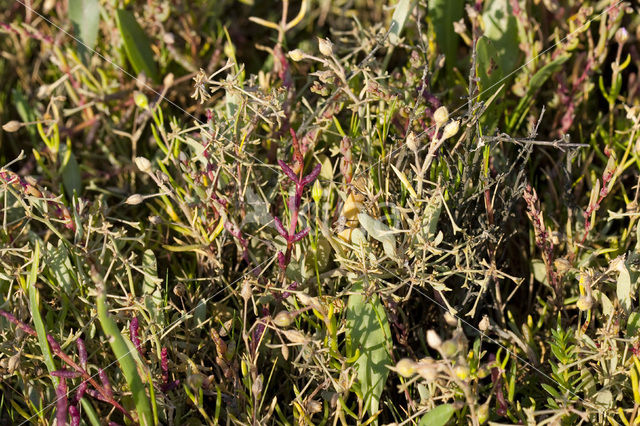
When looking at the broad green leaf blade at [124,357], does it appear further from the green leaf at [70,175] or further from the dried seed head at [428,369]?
the green leaf at [70,175]

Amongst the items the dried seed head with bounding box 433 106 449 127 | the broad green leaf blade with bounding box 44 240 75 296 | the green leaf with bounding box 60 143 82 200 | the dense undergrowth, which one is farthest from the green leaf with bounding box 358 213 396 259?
the green leaf with bounding box 60 143 82 200

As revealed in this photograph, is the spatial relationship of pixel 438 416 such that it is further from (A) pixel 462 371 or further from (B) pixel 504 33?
(B) pixel 504 33

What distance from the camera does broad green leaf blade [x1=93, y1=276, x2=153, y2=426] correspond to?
66cm

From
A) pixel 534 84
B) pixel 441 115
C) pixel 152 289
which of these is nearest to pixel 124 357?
pixel 152 289

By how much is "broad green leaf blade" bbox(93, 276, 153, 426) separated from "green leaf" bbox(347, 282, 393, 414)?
0.26 meters

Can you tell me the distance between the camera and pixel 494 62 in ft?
3.43

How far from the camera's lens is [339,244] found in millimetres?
883

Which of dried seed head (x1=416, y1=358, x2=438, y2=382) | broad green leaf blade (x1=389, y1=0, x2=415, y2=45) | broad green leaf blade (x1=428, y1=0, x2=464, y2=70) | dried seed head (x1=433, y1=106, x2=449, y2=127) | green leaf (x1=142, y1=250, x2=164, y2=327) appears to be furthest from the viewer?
broad green leaf blade (x1=428, y1=0, x2=464, y2=70)

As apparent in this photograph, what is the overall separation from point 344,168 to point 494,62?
0.33 m

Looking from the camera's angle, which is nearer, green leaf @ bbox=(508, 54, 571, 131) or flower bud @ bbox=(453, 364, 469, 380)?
flower bud @ bbox=(453, 364, 469, 380)

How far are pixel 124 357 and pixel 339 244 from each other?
32 centimetres

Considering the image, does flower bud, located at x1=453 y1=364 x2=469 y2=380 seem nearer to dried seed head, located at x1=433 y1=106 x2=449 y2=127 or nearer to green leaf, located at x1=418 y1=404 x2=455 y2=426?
green leaf, located at x1=418 y1=404 x2=455 y2=426

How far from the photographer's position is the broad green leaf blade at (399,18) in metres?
1.05

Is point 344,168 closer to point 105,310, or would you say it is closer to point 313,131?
point 313,131
